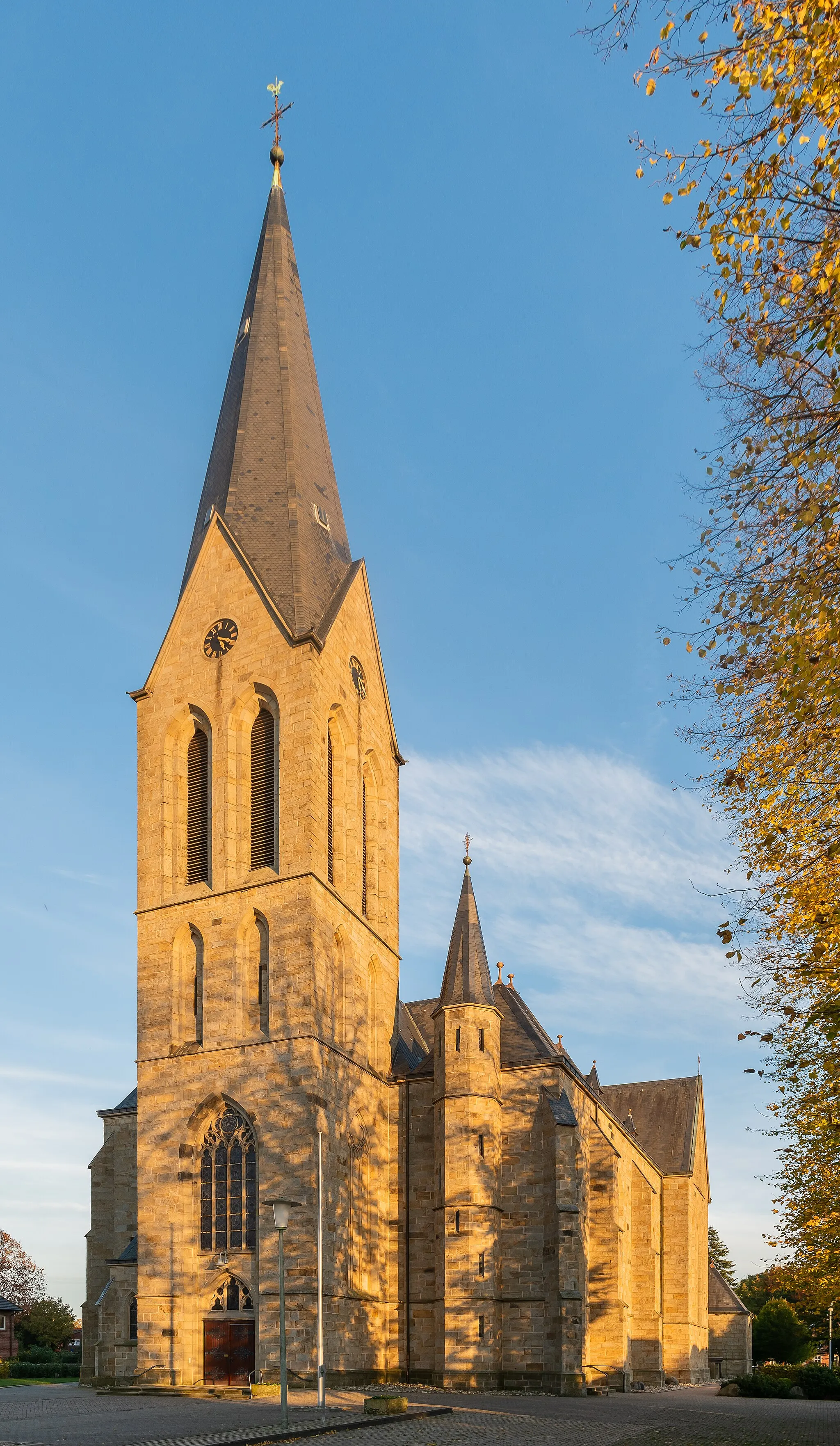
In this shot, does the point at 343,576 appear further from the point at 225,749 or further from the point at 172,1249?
the point at 172,1249

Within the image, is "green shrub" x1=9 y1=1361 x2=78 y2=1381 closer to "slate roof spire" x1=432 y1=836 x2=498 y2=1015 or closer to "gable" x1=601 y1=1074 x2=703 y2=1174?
"slate roof spire" x1=432 y1=836 x2=498 y2=1015

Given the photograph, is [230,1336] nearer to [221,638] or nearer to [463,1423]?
[463,1423]

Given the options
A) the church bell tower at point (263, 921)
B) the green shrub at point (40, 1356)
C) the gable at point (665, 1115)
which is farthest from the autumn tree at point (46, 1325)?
the church bell tower at point (263, 921)

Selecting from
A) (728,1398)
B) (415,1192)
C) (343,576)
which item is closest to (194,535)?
(343,576)

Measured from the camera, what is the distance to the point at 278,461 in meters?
39.6

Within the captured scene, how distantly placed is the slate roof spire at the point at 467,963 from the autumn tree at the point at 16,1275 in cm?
4778

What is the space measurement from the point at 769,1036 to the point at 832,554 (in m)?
4.48

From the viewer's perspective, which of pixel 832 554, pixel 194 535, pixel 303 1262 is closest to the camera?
pixel 832 554

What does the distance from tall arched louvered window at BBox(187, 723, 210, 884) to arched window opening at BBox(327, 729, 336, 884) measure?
3279mm

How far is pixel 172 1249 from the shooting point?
32.0 metres

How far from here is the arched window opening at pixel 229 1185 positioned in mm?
31531

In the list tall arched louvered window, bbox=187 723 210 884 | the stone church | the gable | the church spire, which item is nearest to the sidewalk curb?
the stone church

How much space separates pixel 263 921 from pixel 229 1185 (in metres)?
6.59

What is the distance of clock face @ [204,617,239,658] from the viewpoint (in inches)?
1442
